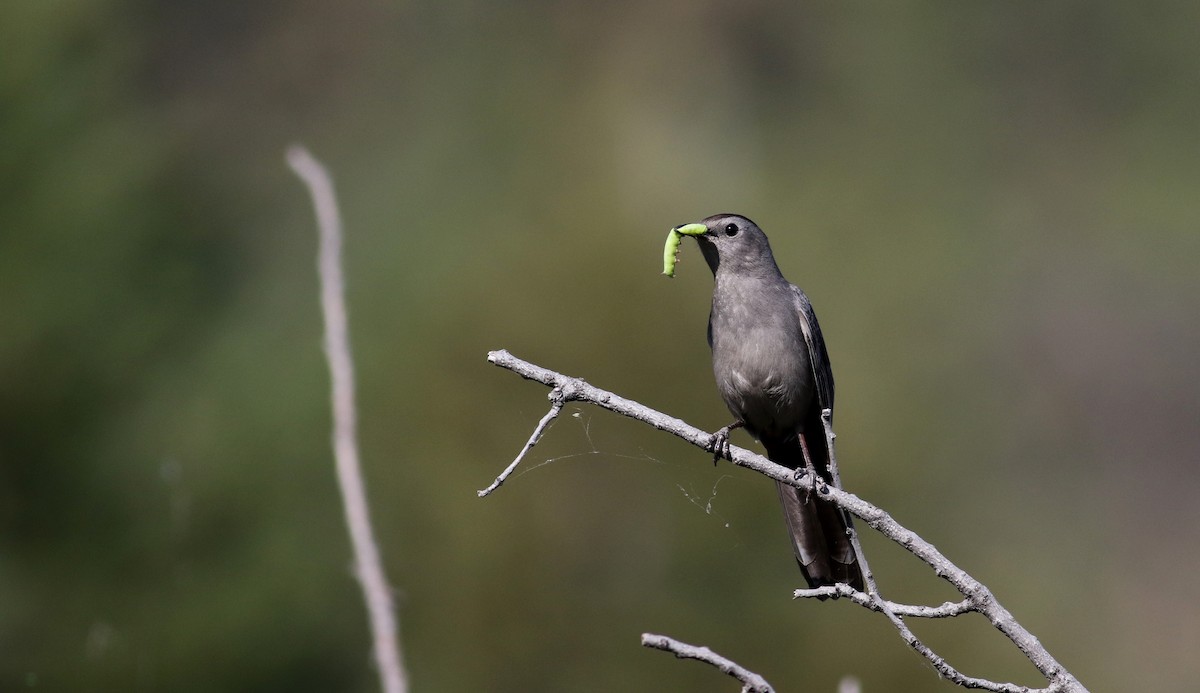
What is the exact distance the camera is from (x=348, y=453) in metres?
3.45

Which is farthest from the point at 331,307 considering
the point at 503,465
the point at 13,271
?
the point at 13,271

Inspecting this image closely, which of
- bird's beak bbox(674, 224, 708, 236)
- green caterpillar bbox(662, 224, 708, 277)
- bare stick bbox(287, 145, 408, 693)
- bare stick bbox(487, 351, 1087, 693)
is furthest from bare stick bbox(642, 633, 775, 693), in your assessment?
bird's beak bbox(674, 224, 708, 236)

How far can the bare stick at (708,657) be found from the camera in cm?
296

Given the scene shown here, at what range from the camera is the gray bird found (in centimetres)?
558

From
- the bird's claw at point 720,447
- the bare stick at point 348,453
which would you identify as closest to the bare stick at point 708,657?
the bare stick at point 348,453

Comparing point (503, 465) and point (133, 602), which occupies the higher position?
point (503, 465)

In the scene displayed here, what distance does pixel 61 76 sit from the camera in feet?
35.4

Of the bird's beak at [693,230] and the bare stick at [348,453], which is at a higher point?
the bird's beak at [693,230]

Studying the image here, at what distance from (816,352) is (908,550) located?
2.08 meters

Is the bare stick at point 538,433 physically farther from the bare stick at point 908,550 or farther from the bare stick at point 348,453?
the bare stick at point 348,453

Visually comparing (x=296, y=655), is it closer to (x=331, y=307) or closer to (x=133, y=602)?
(x=133, y=602)

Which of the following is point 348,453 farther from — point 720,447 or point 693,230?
point 693,230

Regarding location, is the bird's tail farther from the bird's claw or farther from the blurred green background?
the blurred green background

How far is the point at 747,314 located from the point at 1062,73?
26202 millimetres
